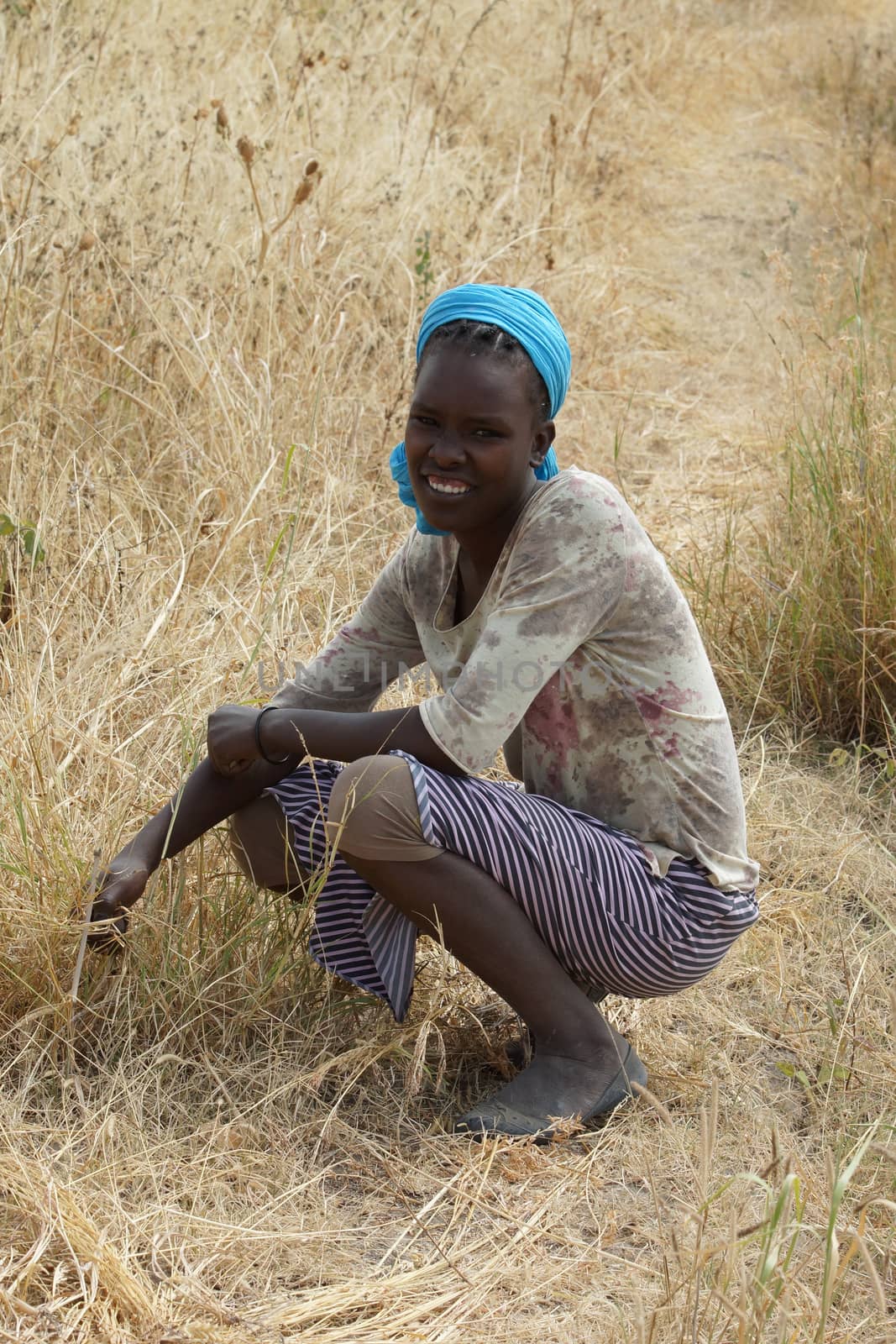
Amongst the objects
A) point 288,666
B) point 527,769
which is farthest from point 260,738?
point 288,666

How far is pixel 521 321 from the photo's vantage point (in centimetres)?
184

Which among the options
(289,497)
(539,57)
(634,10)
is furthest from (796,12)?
(289,497)

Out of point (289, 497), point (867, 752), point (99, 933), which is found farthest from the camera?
point (289, 497)

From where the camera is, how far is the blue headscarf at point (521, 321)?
1830mm

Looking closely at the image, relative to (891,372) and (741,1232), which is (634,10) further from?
(741,1232)

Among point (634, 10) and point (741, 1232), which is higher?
point (634, 10)

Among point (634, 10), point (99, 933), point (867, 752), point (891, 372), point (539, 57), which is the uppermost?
point (634, 10)

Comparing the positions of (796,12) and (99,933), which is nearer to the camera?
(99,933)

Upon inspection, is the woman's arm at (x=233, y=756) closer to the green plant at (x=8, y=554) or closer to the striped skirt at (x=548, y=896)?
the striped skirt at (x=548, y=896)

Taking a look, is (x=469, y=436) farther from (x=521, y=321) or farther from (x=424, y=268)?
(x=424, y=268)

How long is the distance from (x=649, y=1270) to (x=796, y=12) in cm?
934

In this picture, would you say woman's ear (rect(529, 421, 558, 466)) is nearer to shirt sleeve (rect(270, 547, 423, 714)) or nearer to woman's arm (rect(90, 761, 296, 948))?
shirt sleeve (rect(270, 547, 423, 714))

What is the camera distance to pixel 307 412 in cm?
357

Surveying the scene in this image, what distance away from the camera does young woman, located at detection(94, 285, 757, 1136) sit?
1822 mm
